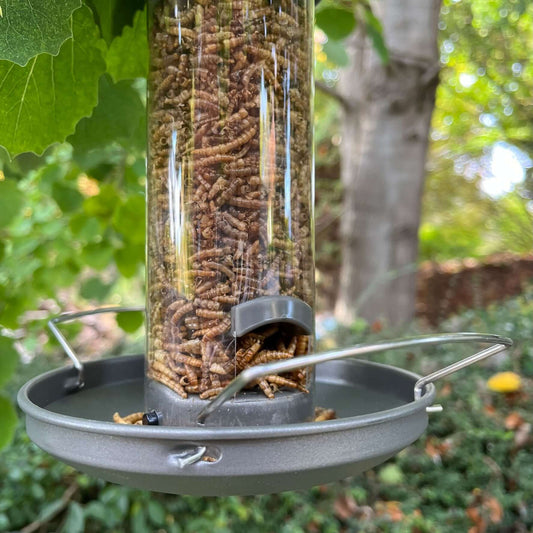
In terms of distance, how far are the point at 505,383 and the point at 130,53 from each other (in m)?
2.18

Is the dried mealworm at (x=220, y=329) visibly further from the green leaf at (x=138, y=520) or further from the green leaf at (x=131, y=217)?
the green leaf at (x=138, y=520)

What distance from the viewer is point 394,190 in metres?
3.58

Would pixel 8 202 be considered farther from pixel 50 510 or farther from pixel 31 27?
pixel 50 510

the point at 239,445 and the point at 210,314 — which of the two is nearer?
the point at 239,445

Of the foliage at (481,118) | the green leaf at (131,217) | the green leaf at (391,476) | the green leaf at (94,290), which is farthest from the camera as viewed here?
the foliage at (481,118)

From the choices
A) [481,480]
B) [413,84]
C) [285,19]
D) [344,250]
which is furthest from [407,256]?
[285,19]

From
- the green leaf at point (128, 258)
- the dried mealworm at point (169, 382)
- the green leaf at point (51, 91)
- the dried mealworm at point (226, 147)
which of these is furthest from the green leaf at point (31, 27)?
the green leaf at point (128, 258)

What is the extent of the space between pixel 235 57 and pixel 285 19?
0.12 m

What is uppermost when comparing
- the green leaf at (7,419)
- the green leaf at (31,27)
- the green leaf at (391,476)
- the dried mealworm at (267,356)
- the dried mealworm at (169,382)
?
the green leaf at (31,27)

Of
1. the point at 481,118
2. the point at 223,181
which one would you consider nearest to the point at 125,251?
the point at 223,181

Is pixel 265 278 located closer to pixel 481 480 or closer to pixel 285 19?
pixel 285 19

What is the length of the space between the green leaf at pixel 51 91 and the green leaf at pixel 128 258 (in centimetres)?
88

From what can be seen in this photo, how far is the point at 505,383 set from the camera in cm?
262

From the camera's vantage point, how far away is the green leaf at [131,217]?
1653 millimetres
